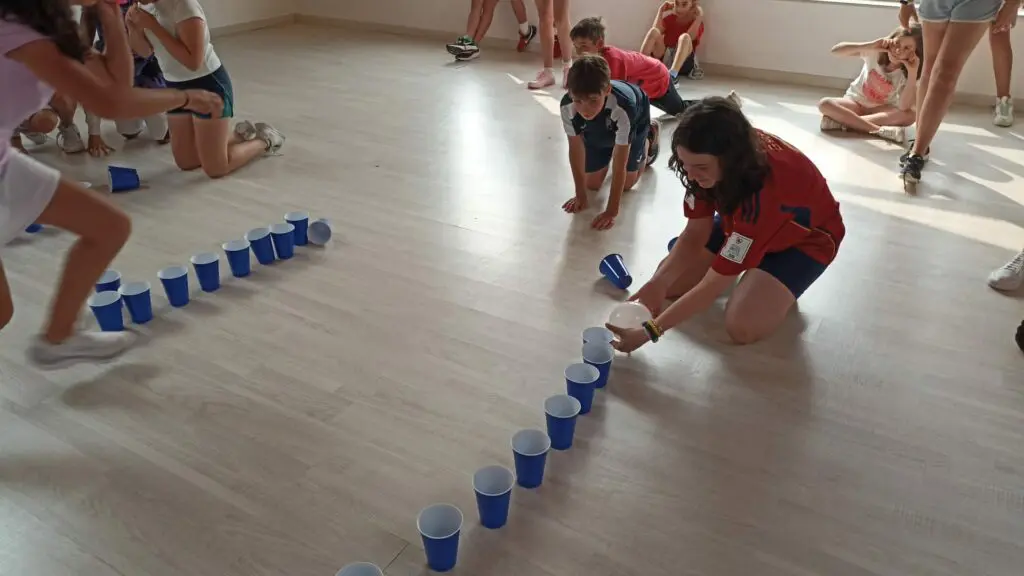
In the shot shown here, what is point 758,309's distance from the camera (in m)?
2.07

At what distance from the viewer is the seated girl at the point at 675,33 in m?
4.70

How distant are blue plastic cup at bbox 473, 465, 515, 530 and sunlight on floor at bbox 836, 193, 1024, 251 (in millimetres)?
2101

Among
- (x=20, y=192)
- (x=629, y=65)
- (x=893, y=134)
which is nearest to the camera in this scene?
(x=20, y=192)

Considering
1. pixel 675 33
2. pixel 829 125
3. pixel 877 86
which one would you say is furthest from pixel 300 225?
pixel 675 33

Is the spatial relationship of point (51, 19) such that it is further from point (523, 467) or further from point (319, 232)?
point (523, 467)

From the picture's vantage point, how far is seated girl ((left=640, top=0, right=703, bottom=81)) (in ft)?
15.4

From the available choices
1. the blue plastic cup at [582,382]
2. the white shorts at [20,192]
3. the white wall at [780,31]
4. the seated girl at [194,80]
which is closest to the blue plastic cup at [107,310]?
the white shorts at [20,192]

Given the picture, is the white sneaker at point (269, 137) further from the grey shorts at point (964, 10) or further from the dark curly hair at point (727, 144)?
the grey shorts at point (964, 10)

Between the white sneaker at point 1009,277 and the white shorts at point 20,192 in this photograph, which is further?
the white sneaker at point 1009,277

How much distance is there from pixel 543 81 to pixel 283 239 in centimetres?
266

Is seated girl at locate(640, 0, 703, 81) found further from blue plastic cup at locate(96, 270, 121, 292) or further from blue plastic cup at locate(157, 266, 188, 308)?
blue plastic cup at locate(96, 270, 121, 292)

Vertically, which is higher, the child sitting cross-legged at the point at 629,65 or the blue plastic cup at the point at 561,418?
the child sitting cross-legged at the point at 629,65

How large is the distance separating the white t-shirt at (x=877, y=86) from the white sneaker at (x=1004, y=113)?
55 centimetres

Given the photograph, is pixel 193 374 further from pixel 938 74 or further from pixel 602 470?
pixel 938 74
